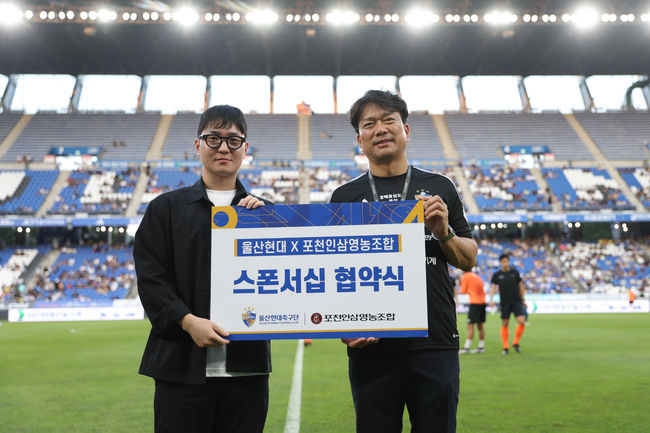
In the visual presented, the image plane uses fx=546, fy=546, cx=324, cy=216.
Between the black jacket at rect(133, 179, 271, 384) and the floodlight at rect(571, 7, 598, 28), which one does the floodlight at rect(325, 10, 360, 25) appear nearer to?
the floodlight at rect(571, 7, 598, 28)

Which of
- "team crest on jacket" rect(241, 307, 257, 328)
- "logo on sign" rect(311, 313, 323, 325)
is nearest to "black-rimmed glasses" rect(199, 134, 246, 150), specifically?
"team crest on jacket" rect(241, 307, 257, 328)

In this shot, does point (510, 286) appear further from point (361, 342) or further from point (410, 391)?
point (361, 342)

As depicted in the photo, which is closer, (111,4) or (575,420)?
(575,420)

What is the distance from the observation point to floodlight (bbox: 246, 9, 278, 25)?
3909 centimetres

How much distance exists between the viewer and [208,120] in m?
2.94

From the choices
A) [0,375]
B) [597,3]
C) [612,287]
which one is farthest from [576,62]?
[0,375]

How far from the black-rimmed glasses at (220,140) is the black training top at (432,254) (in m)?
0.63

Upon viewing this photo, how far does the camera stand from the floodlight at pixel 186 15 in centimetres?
3888

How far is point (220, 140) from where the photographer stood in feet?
9.61

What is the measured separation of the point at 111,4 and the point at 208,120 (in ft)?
136

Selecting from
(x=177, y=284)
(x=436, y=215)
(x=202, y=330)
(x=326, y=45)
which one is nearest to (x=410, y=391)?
(x=436, y=215)

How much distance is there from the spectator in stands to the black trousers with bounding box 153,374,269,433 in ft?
1.66

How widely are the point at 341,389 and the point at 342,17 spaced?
35.8 meters

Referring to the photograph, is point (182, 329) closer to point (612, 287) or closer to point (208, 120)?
point (208, 120)
